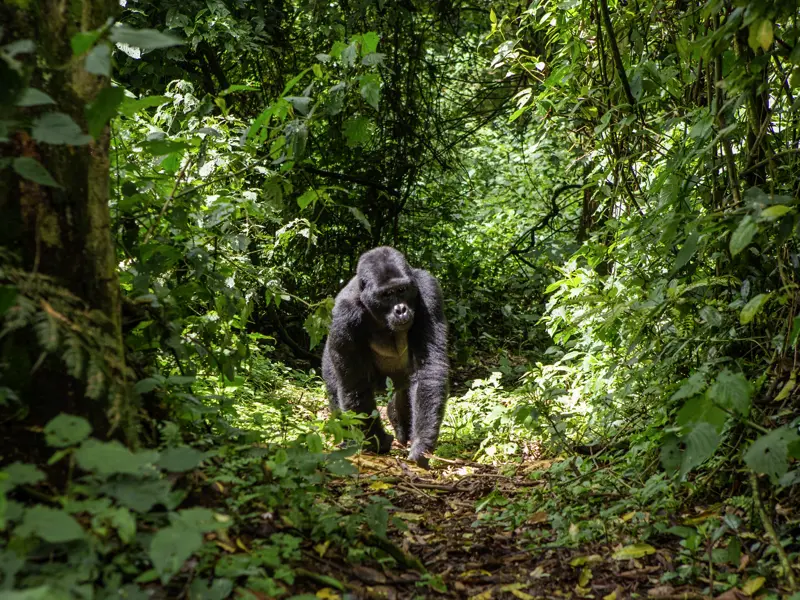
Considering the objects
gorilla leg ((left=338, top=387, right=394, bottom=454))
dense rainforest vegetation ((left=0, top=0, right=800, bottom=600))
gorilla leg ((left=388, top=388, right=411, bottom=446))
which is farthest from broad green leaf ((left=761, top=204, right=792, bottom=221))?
gorilla leg ((left=388, top=388, right=411, bottom=446))

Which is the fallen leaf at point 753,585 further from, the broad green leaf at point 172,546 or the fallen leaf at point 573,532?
the broad green leaf at point 172,546

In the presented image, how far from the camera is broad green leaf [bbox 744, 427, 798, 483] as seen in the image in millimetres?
2193

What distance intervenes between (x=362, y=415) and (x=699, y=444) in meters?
1.58

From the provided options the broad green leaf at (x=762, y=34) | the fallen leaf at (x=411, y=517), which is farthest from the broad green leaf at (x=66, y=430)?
the broad green leaf at (x=762, y=34)

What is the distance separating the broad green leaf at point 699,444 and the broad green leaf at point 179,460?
1.38 metres

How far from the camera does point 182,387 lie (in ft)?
9.63

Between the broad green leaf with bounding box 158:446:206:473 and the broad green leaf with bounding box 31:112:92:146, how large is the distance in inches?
29.8

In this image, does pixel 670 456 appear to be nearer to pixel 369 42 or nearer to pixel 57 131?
pixel 369 42

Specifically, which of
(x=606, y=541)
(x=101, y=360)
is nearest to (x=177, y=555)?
(x=101, y=360)

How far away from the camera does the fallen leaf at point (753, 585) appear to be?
2371 mm

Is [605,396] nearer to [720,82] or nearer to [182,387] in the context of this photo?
[720,82]

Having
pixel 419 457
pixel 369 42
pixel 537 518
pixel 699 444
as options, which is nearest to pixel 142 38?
pixel 369 42

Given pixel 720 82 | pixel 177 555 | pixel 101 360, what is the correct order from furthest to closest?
1. pixel 720 82
2. pixel 101 360
3. pixel 177 555

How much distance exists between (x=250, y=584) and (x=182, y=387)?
105cm
